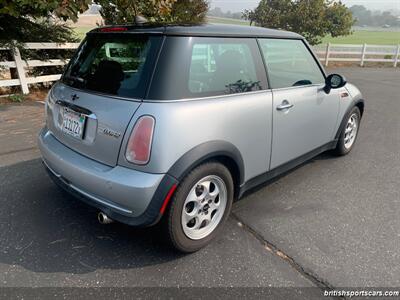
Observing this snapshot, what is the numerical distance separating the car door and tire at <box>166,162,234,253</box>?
26.8 inches

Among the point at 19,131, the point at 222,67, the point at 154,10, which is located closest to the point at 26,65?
the point at 19,131

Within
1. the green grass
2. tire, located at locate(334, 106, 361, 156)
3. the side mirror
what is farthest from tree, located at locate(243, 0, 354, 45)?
the side mirror

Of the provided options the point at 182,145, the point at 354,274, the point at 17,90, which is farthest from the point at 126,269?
the point at 17,90

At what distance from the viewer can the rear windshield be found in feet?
7.23

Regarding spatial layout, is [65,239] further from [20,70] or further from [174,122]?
[20,70]

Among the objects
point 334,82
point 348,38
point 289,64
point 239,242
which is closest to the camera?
point 239,242

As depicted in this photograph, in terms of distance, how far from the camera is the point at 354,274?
7.43ft

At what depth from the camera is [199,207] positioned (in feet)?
8.08

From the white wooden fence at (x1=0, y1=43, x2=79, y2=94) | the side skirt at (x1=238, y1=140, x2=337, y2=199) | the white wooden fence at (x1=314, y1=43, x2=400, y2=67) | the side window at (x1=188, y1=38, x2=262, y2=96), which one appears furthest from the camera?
the white wooden fence at (x1=314, y1=43, x2=400, y2=67)

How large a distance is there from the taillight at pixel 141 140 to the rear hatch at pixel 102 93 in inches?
3.7

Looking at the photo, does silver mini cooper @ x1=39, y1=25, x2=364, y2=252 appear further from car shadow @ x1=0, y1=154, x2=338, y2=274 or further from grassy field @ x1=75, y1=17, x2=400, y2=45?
grassy field @ x1=75, y1=17, x2=400, y2=45

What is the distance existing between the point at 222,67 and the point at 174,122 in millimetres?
734

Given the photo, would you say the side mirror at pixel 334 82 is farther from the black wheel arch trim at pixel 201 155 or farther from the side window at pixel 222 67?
the black wheel arch trim at pixel 201 155

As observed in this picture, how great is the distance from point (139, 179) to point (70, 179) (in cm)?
71
